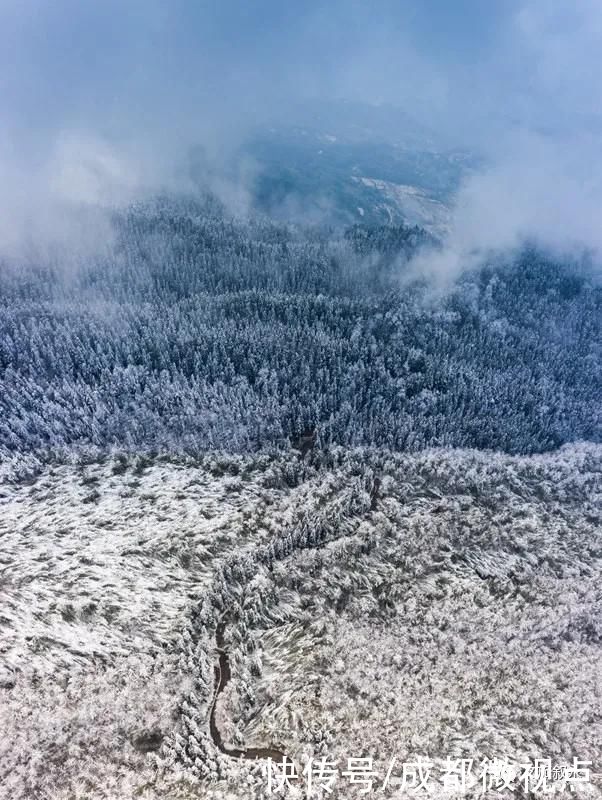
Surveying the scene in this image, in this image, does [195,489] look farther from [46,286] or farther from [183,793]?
[46,286]

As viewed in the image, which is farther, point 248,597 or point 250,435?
point 250,435

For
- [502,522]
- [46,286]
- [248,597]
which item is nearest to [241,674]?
[248,597]

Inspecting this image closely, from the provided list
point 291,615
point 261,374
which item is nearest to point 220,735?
point 291,615

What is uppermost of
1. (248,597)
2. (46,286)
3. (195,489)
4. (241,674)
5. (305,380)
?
(46,286)

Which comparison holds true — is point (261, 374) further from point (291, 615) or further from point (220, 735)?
point (220, 735)

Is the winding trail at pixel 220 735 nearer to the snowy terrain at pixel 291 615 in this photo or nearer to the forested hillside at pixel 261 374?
the snowy terrain at pixel 291 615

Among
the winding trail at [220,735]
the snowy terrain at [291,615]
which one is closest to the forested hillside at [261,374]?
the snowy terrain at [291,615]

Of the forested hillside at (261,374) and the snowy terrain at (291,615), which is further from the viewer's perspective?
the forested hillside at (261,374)
